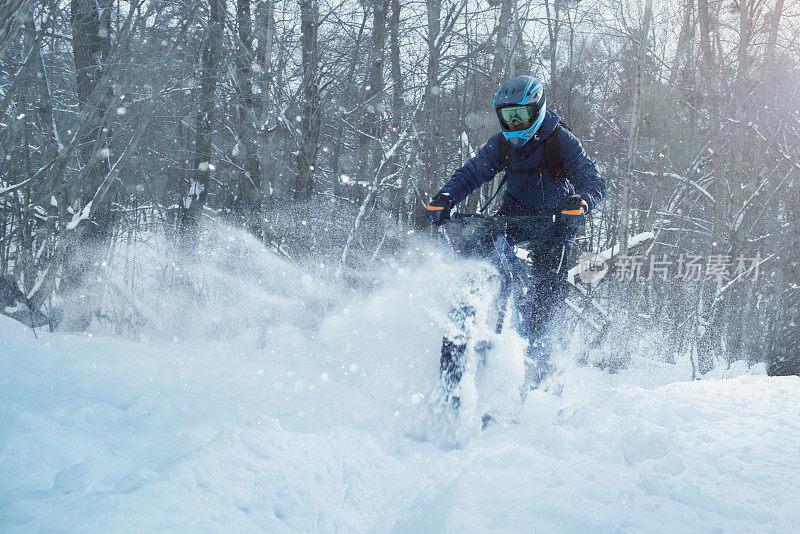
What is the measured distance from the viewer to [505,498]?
6.42ft

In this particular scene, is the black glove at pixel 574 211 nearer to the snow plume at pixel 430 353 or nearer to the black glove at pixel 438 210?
the snow plume at pixel 430 353

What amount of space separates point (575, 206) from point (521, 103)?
84 centimetres

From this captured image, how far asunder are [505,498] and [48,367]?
2.63 m

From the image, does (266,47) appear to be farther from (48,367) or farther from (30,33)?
(48,367)

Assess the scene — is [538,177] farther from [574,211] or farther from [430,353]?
[430,353]

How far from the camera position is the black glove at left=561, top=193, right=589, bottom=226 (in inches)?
126

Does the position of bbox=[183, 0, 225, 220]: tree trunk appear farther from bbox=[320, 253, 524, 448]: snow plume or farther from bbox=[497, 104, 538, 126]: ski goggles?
bbox=[497, 104, 538, 126]: ski goggles

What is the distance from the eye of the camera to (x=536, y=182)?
13.4 feet

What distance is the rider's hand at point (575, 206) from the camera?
3201 mm

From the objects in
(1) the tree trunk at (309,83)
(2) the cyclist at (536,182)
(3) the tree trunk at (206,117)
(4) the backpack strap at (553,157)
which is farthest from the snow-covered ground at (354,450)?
(1) the tree trunk at (309,83)

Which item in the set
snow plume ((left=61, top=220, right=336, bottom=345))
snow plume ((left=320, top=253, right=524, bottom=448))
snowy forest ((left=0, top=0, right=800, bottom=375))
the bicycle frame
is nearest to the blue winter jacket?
the bicycle frame

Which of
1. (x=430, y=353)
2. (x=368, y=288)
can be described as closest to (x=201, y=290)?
(x=368, y=288)

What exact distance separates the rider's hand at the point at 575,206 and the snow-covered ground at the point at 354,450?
3.48 feet

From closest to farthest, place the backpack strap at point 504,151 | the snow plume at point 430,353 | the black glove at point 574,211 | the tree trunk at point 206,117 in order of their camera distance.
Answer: the snow plume at point 430,353 < the black glove at point 574,211 < the backpack strap at point 504,151 < the tree trunk at point 206,117
